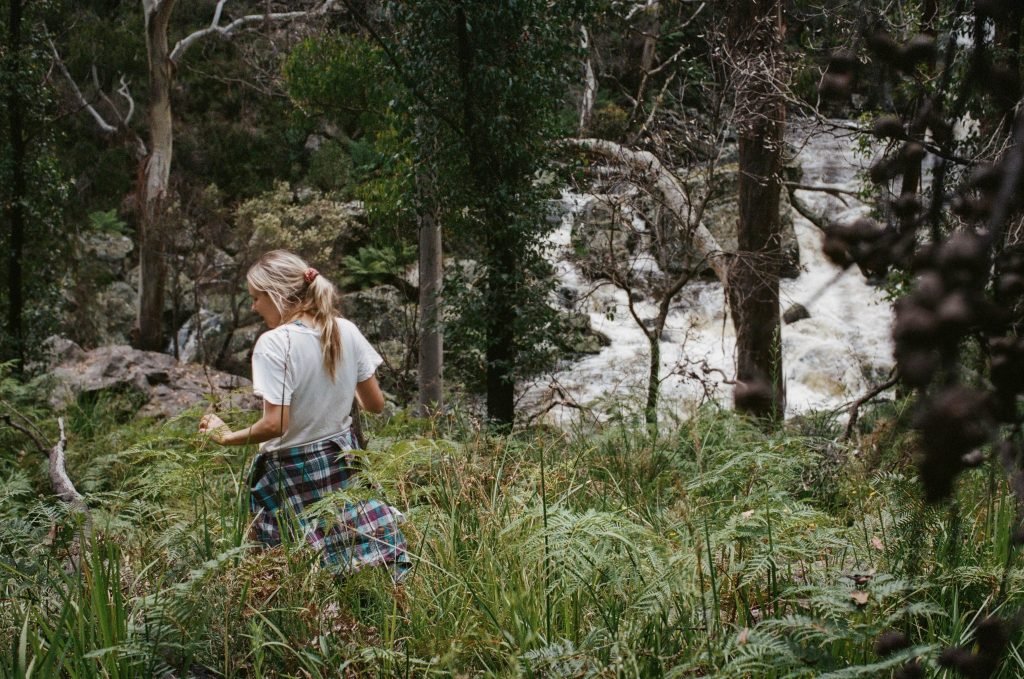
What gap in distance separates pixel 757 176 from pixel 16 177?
750cm

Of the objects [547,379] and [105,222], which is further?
[105,222]

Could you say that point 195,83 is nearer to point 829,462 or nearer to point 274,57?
point 274,57

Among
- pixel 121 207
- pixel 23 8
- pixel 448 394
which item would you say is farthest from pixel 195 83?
pixel 448 394

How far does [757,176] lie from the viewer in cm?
855

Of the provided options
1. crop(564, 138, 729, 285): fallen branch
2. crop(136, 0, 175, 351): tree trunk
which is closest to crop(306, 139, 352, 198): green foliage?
crop(136, 0, 175, 351): tree trunk

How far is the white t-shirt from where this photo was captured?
3.49 metres

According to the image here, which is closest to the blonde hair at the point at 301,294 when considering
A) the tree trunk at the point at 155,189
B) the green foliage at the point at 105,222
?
the tree trunk at the point at 155,189

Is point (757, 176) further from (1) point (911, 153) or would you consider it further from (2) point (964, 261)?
(2) point (964, 261)

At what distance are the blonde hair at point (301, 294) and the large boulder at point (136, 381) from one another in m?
5.75

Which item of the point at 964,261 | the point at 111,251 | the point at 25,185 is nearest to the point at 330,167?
the point at 111,251

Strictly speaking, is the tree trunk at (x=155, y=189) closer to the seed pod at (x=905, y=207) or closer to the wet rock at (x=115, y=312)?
the wet rock at (x=115, y=312)

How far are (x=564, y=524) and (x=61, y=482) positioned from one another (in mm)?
2655

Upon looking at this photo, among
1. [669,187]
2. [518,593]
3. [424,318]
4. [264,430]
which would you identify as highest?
[669,187]

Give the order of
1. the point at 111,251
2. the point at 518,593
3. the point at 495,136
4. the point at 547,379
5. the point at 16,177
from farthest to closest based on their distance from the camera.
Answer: the point at 111,251 → the point at 547,379 → the point at 16,177 → the point at 495,136 → the point at 518,593
